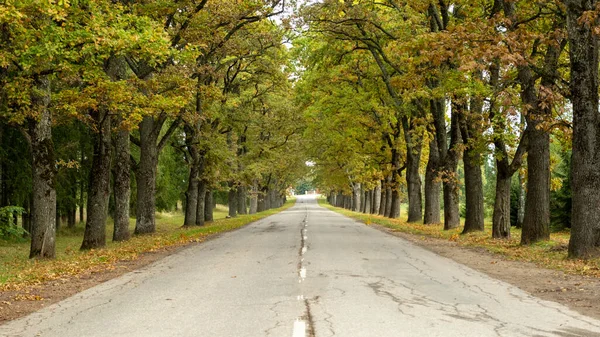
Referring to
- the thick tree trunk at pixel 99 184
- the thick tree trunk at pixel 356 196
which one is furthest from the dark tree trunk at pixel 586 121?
the thick tree trunk at pixel 356 196

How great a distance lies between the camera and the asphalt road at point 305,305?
21.0 ft

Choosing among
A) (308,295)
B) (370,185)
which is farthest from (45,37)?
(370,185)

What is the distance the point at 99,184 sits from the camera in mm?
18078

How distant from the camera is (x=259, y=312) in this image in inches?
286

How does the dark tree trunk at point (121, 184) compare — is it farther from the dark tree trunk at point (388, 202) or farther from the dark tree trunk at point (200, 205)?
the dark tree trunk at point (388, 202)

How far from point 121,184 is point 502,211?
1471cm

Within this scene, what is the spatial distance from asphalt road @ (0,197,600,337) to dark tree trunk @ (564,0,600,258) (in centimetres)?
346

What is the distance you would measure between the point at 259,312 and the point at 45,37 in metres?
8.42

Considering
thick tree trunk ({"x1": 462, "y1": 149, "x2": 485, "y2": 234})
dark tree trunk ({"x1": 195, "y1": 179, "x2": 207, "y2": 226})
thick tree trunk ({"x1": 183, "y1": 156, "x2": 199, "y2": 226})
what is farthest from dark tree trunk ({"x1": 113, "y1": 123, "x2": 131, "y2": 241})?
thick tree trunk ({"x1": 462, "y1": 149, "x2": 485, "y2": 234})

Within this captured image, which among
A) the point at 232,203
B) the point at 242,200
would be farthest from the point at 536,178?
the point at 242,200

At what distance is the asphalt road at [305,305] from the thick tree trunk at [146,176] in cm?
1205

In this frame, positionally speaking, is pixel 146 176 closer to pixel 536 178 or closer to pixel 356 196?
pixel 536 178

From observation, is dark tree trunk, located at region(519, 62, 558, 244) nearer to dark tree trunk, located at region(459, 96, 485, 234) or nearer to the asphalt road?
dark tree trunk, located at region(459, 96, 485, 234)

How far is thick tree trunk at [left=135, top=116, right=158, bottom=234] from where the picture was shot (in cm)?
2423
